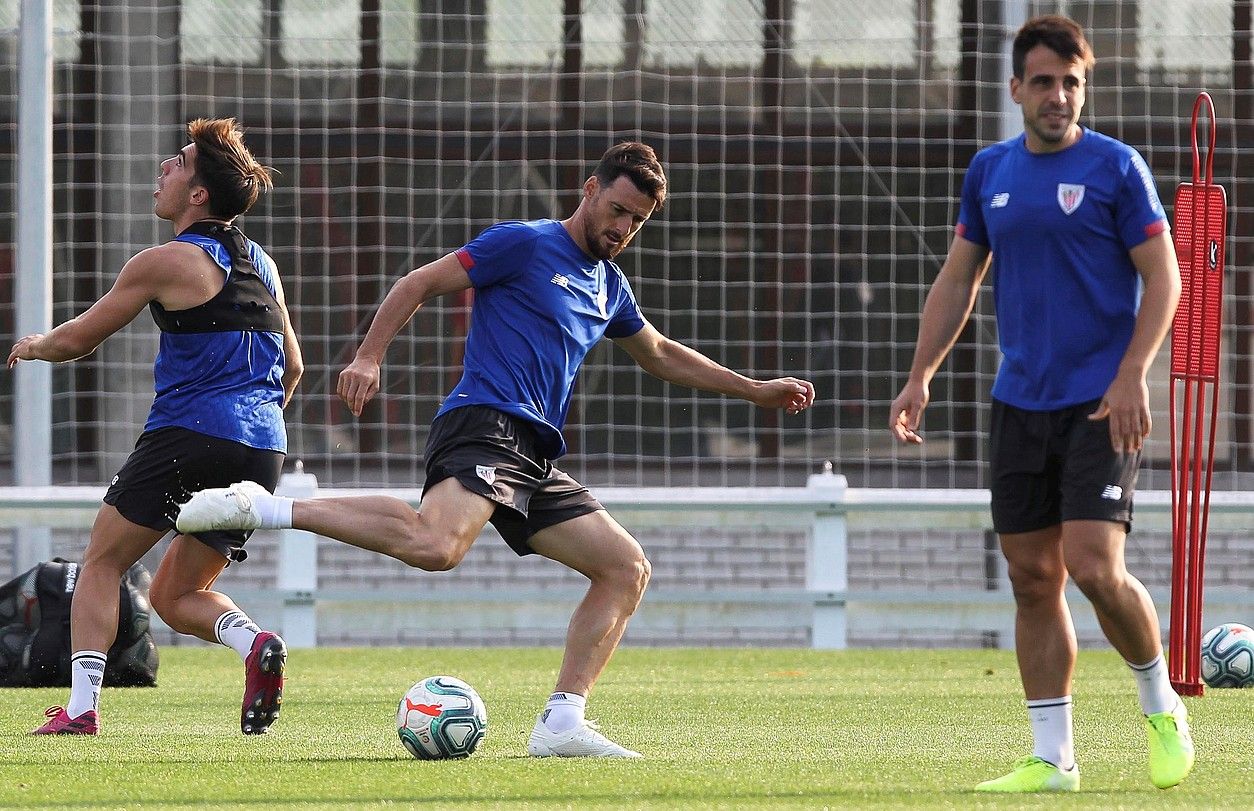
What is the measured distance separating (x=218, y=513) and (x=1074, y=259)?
2.24 metres

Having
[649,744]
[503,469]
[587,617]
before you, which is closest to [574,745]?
[587,617]

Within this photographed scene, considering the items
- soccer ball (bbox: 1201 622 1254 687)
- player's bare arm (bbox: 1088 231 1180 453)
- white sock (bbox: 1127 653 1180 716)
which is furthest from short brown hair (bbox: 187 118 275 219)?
soccer ball (bbox: 1201 622 1254 687)

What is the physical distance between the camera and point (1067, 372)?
15.3 ft

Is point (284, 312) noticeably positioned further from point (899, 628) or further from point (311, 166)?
point (311, 166)

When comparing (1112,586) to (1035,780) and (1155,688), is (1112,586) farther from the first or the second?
(1035,780)

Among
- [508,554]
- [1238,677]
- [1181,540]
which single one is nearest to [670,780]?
[1181,540]

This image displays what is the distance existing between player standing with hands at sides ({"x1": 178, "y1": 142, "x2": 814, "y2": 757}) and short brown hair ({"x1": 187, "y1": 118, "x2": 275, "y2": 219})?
91 centimetres

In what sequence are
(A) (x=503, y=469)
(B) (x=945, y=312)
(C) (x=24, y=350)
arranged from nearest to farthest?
(B) (x=945, y=312), (A) (x=503, y=469), (C) (x=24, y=350)

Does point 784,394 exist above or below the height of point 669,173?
below

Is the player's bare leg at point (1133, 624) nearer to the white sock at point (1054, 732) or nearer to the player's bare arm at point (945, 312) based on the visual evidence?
the white sock at point (1054, 732)

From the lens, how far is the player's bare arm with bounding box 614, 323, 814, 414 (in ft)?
19.2

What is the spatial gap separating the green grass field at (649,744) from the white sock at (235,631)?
298mm

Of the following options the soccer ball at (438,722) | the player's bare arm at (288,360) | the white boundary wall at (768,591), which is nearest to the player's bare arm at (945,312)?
the soccer ball at (438,722)

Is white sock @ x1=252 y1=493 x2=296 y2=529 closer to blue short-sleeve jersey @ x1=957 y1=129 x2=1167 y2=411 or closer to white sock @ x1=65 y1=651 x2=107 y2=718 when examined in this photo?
white sock @ x1=65 y1=651 x2=107 y2=718
